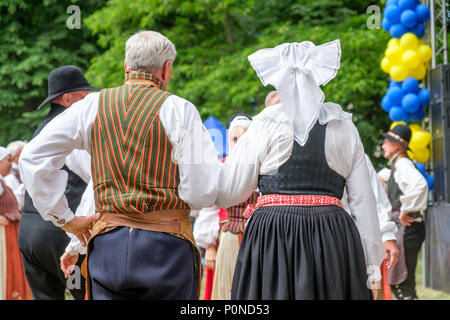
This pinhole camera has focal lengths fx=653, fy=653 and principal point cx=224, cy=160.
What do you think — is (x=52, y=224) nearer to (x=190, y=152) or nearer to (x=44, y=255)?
(x=44, y=255)

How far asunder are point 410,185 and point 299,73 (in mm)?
4220

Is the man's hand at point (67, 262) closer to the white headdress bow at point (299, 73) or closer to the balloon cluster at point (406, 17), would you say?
the white headdress bow at point (299, 73)

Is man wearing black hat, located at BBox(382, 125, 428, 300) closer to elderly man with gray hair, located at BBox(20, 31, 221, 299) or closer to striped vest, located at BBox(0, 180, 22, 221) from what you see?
striped vest, located at BBox(0, 180, 22, 221)

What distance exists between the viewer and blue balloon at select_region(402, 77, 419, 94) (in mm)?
8492

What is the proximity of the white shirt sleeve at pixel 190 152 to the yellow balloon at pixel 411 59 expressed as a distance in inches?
247

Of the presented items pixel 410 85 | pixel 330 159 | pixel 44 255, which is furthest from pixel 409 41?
pixel 330 159

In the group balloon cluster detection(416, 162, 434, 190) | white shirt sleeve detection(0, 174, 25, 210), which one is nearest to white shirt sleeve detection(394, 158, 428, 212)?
balloon cluster detection(416, 162, 434, 190)

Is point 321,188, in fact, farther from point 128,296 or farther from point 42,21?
point 42,21

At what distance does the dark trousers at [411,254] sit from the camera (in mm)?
7320

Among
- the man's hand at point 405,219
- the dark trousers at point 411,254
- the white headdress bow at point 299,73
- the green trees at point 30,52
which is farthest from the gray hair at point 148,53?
the green trees at point 30,52

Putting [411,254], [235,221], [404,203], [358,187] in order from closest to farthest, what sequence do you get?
[358,187], [235,221], [404,203], [411,254]

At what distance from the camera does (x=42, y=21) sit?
46.2 ft

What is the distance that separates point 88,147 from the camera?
271cm

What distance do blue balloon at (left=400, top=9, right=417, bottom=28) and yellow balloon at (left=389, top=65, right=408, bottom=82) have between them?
21.4 inches
